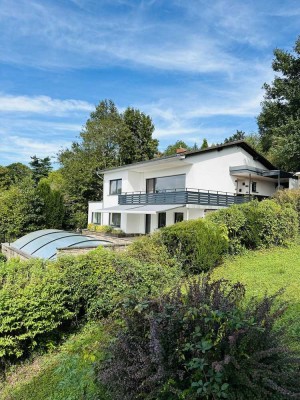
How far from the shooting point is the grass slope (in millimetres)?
4434

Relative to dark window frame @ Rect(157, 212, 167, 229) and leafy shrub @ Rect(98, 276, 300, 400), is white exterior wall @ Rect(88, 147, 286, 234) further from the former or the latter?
leafy shrub @ Rect(98, 276, 300, 400)

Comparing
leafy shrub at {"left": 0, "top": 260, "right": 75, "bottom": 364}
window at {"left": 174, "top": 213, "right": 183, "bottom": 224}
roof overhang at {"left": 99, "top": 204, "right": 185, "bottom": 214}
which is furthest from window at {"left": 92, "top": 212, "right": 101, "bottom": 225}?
leafy shrub at {"left": 0, "top": 260, "right": 75, "bottom": 364}

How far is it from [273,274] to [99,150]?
113 ft

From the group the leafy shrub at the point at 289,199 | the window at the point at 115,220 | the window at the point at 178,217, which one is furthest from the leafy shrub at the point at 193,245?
the window at the point at 115,220

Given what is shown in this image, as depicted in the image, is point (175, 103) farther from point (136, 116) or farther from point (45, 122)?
point (136, 116)

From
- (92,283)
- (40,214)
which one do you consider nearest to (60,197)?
(40,214)

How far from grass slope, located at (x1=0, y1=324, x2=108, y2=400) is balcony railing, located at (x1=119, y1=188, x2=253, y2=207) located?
16596 mm

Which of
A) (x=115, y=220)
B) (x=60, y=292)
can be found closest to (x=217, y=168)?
(x=115, y=220)

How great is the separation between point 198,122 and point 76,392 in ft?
97.3

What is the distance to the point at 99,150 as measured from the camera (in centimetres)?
4059

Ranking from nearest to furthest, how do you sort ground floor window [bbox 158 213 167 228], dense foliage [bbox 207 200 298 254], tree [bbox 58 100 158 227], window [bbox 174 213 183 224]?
dense foliage [bbox 207 200 298 254]
window [bbox 174 213 183 224]
ground floor window [bbox 158 213 167 228]
tree [bbox 58 100 158 227]

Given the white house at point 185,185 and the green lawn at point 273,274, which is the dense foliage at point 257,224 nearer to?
the green lawn at point 273,274

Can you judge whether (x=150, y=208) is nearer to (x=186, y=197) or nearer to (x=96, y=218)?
(x=186, y=197)

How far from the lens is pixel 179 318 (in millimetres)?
3412
